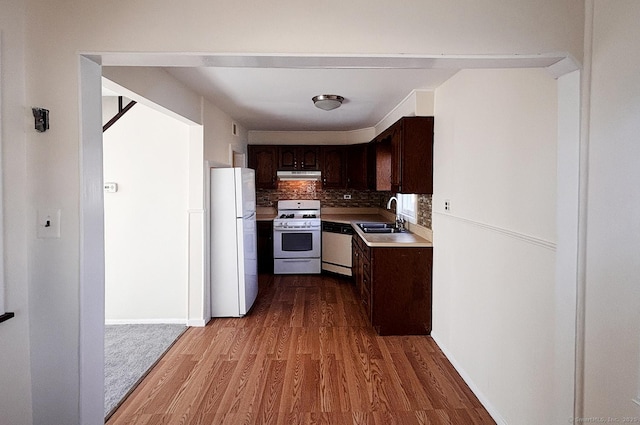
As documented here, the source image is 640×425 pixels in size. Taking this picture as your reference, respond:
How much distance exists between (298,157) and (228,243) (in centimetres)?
259

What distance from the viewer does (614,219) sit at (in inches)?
55.1

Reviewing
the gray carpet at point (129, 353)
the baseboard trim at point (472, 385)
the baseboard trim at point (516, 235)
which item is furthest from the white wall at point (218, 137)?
the baseboard trim at point (472, 385)

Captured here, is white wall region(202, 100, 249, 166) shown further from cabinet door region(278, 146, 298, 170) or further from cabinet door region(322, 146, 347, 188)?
cabinet door region(322, 146, 347, 188)

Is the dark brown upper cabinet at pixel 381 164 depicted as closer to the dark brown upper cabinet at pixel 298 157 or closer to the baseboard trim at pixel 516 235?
the dark brown upper cabinet at pixel 298 157

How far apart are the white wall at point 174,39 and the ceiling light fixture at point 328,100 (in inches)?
93.3

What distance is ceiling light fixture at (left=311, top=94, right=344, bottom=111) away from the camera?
12.8 feet

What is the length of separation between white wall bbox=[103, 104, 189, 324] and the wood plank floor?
1.99ft

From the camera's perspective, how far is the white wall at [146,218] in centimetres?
393

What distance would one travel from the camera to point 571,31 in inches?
61.2

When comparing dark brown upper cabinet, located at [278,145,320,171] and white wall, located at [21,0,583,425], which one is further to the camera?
dark brown upper cabinet, located at [278,145,320,171]

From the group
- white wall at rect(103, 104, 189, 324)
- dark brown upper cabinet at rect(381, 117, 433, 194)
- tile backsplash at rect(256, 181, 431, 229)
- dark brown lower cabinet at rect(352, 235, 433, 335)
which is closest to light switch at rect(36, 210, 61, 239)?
white wall at rect(103, 104, 189, 324)

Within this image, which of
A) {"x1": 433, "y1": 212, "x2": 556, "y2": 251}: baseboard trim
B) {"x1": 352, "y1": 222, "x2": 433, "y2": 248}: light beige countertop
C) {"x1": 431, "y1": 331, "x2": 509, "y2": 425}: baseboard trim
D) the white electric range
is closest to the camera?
{"x1": 433, "y1": 212, "x2": 556, "y2": 251}: baseboard trim

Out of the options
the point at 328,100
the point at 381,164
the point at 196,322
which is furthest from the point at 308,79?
the point at 196,322

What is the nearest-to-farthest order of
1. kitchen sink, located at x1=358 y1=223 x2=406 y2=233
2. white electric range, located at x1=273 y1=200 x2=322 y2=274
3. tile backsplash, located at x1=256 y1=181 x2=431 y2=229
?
1. kitchen sink, located at x1=358 y1=223 x2=406 y2=233
2. white electric range, located at x1=273 y1=200 x2=322 y2=274
3. tile backsplash, located at x1=256 y1=181 x2=431 y2=229
